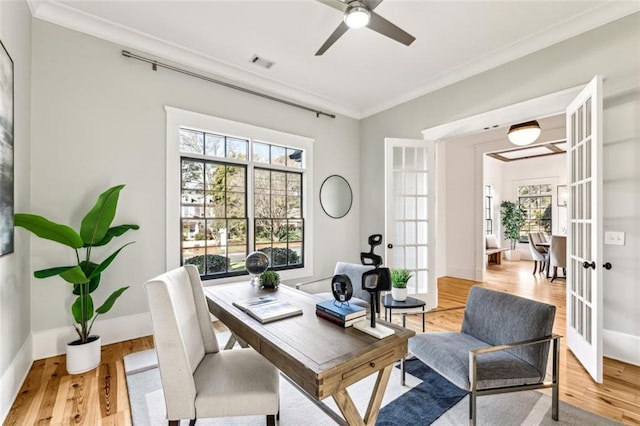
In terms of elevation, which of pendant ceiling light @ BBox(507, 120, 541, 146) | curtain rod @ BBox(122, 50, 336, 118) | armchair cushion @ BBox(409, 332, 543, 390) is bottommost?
armchair cushion @ BBox(409, 332, 543, 390)

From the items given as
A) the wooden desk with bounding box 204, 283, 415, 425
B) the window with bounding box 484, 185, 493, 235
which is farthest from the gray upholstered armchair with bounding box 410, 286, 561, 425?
the window with bounding box 484, 185, 493, 235

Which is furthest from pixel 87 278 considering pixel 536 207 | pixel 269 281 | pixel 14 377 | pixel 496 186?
pixel 536 207

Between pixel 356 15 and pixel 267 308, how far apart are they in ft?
7.11

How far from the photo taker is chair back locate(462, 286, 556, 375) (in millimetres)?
1791

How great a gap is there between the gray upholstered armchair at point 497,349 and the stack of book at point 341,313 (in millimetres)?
679

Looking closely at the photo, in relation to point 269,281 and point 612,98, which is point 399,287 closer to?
point 269,281

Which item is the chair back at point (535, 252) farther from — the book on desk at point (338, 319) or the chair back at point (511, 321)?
the book on desk at point (338, 319)

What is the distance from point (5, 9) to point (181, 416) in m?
2.82

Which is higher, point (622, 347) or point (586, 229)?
point (586, 229)

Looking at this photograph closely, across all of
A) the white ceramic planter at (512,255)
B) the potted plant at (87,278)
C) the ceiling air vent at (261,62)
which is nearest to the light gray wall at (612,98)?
the ceiling air vent at (261,62)

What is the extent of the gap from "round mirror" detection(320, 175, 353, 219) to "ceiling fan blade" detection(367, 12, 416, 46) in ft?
8.27

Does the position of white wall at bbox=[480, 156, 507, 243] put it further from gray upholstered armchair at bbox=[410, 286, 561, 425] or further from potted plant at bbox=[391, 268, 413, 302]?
gray upholstered armchair at bbox=[410, 286, 561, 425]

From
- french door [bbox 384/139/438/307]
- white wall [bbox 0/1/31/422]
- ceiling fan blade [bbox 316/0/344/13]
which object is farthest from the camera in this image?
french door [bbox 384/139/438/307]

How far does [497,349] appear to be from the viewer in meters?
1.65
